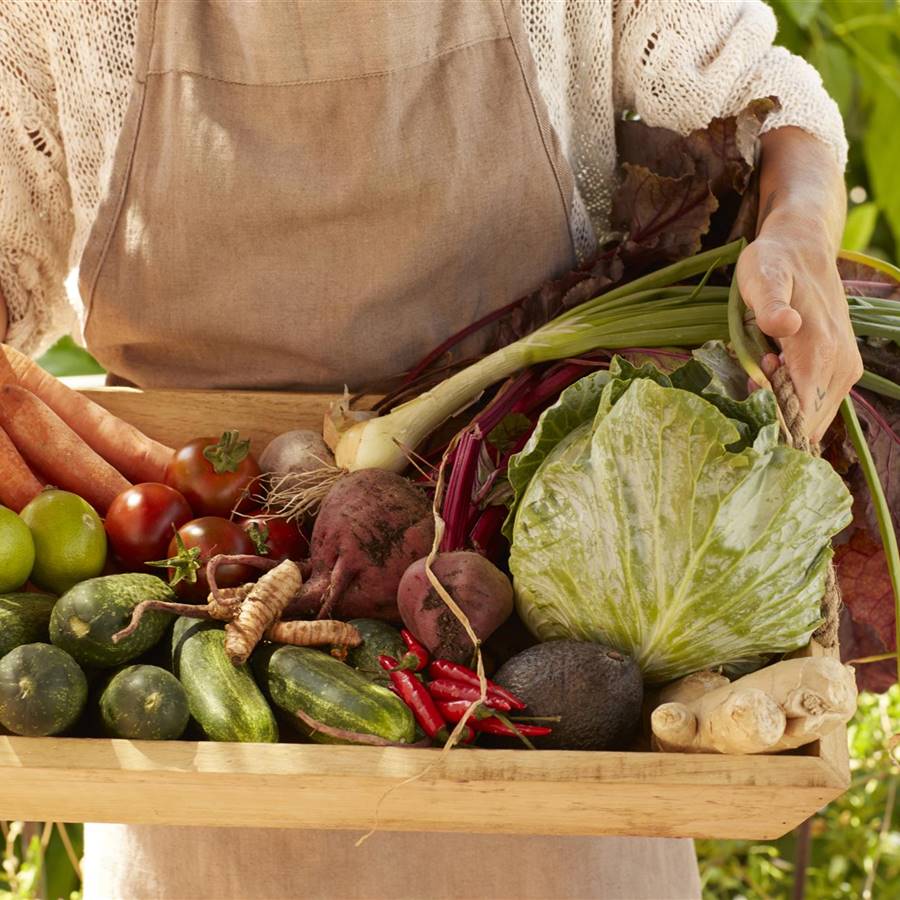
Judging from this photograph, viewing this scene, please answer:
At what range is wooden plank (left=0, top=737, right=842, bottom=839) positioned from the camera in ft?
Result: 2.67

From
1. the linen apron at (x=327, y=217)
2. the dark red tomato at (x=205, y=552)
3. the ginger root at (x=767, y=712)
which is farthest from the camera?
the linen apron at (x=327, y=217)

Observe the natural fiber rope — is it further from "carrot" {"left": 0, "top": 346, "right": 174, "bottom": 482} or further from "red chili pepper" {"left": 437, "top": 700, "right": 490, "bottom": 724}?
"carrot" {"left": 0, "top": 346, "right": 174, "bottom": 482}

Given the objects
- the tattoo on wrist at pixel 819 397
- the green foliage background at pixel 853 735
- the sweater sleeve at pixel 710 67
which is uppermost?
the sweater sleeve at pixel 710 67

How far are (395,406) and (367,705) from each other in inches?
19.7

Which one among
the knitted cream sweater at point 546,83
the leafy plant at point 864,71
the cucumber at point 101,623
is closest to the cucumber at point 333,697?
the cucumber at point 101,623

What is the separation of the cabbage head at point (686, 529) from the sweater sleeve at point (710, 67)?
0.52 meters

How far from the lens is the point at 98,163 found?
130cm

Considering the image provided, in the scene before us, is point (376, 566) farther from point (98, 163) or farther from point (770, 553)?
point (98, 163)

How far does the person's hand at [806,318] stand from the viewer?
0.99 metres

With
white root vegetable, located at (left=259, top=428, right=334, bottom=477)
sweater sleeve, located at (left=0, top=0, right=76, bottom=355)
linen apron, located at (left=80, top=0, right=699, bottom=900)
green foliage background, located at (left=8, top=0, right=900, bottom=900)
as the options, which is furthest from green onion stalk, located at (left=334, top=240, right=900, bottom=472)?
green foliage background, located at (left=8, top=0, right=900, bottom=900)

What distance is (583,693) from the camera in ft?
2.84

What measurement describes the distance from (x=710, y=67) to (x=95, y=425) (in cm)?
85

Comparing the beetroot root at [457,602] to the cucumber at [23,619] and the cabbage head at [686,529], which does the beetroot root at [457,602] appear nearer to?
the cabbage head at [686,529]

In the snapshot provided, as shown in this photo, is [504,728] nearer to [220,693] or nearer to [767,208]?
[220,693]
